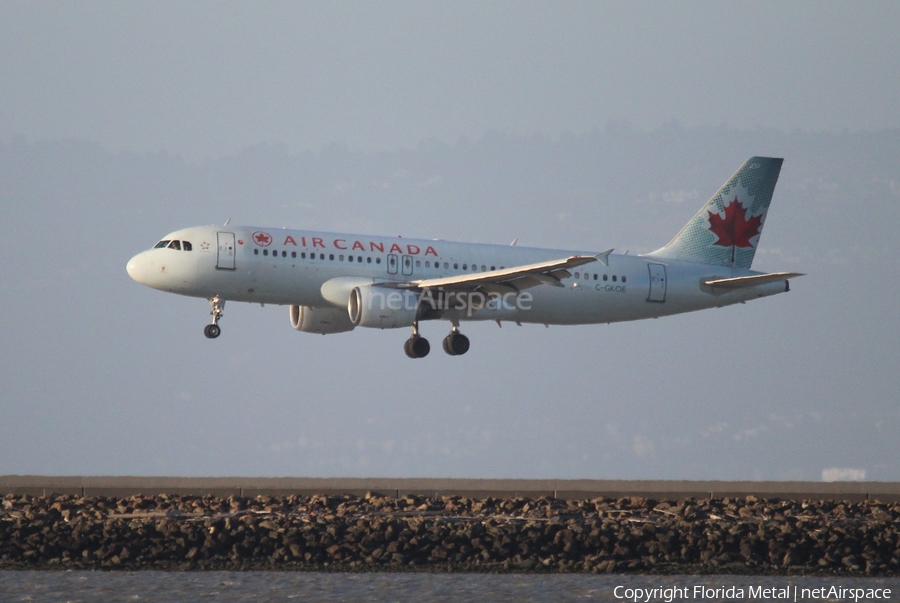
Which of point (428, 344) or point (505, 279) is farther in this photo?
point (428, 344)

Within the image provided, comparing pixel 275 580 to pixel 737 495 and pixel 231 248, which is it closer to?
pixel 737 495

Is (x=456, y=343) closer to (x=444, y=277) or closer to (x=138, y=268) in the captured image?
(x=444, y=277)

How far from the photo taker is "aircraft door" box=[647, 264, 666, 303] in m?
48.9

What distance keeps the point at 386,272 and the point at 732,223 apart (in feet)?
50.8

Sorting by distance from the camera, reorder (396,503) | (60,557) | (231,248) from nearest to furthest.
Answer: (60,557), (396,503), (231,248)

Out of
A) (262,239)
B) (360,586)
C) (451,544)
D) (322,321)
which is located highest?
(262,239)

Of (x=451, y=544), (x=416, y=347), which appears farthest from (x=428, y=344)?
(x=451, y=544)

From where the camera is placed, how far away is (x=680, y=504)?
33094mm

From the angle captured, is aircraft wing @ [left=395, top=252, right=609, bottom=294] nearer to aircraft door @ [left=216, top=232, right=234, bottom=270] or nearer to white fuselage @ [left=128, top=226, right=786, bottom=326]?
white fuselage @ [left=128, top=226, right=786, bottom=326]

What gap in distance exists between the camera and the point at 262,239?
142 ft

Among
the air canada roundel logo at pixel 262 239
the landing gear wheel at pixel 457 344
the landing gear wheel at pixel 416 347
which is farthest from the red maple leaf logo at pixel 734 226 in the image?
the air canada roundel logo at pixel 262 239

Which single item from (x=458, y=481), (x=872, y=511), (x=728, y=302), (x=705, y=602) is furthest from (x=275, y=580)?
(x=728, y=302)

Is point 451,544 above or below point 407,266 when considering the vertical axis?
below

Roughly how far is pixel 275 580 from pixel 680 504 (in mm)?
10306
